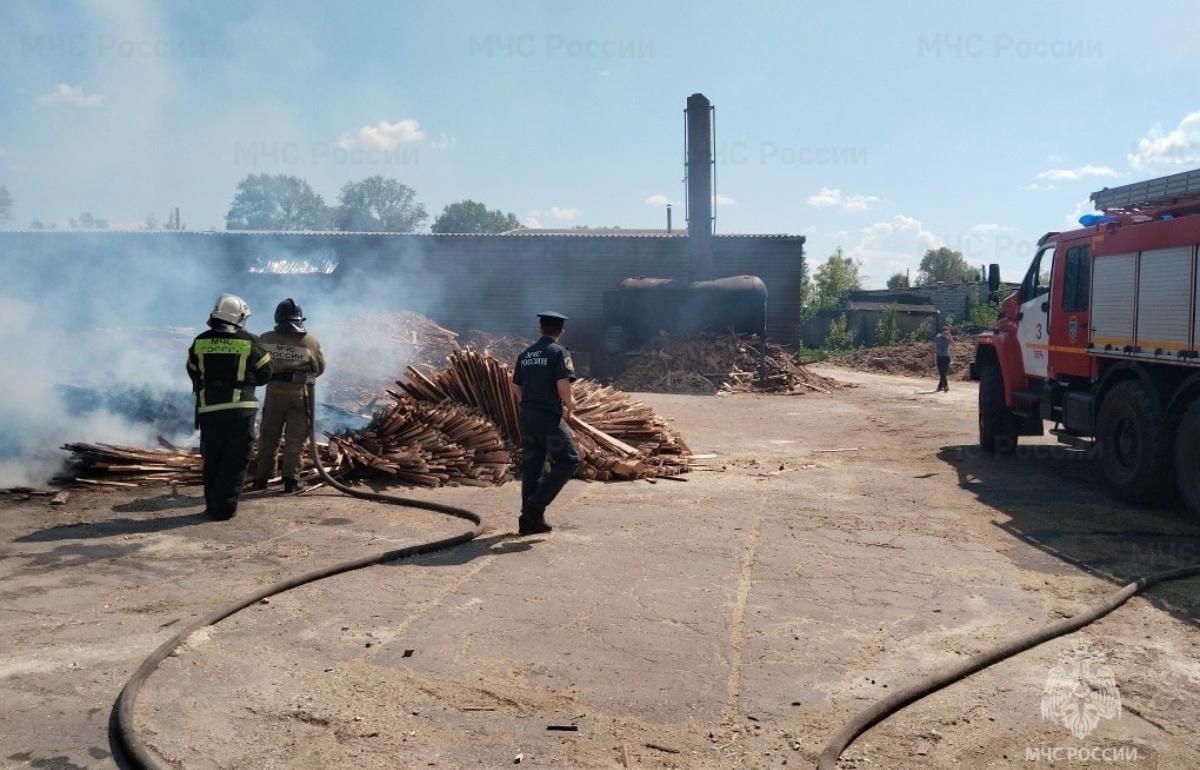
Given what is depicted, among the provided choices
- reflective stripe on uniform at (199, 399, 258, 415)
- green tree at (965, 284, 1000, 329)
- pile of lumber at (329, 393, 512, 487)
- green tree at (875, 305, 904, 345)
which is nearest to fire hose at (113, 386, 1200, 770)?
pile of lumber at (329, 393, 512, 487)

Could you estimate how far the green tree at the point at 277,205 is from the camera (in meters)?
78.4

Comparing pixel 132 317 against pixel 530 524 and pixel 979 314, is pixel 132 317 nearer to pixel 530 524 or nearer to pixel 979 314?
pixel 530 524

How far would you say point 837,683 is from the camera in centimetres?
461

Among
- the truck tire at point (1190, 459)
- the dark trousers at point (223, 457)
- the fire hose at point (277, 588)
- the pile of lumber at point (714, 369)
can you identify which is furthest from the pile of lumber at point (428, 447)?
the pile of lumber at point (714, 369)

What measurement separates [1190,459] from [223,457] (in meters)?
8.89

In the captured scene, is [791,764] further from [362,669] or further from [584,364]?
[584,364]

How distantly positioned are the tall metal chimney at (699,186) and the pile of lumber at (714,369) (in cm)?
414

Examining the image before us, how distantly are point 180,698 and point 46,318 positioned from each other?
14388mm

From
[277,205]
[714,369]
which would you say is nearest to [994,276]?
[714,369]

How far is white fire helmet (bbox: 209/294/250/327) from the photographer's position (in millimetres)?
8172

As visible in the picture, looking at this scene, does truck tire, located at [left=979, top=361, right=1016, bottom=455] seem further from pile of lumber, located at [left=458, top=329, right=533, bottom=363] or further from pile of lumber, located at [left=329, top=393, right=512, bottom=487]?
pile of lumber, located at [left=458, top=329, right=533, bottom=363]

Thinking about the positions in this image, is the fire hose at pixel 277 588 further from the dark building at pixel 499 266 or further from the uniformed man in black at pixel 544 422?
the dark building at pixel 499 266

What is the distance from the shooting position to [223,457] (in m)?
7.98

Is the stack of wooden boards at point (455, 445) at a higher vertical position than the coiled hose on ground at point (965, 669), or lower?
higher
